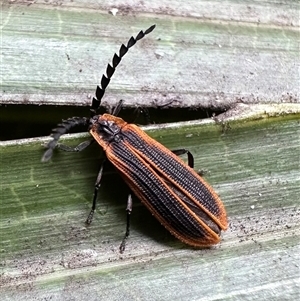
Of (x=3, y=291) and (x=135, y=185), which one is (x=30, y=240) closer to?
(x=3, y=291)

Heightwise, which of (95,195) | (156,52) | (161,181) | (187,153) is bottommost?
(95,195)

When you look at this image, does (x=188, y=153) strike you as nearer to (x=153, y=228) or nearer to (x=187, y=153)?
(x=187, y=153)

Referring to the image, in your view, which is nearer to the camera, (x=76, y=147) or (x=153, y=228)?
(x=76, y=147)

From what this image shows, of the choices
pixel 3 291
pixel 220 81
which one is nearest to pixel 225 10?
pixel 220 81

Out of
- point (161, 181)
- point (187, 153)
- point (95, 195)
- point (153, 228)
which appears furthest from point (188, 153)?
point (95, 195)

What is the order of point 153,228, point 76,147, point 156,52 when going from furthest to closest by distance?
point 156,52, point 153,228, point 76,147

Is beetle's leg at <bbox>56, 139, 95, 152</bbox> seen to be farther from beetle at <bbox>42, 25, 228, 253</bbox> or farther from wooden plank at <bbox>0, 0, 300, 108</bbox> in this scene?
wooden plank at <bbox>0, 0, 300, 108</bbox>

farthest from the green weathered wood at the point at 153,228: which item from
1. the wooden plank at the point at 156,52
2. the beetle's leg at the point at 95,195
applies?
the wooden plank at the point at 156,52
